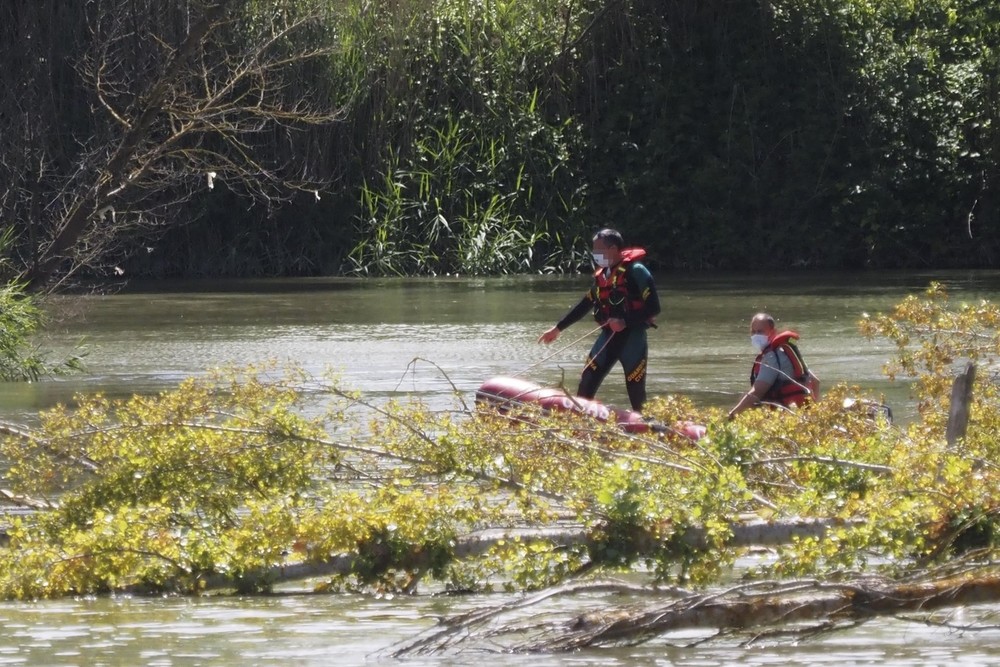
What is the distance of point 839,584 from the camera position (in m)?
6.23

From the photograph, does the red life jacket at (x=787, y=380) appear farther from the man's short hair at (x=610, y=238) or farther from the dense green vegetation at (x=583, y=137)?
the dense green vegetation at (x=583, y=137)

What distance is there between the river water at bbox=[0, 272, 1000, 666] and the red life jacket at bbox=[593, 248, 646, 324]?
1.14 m

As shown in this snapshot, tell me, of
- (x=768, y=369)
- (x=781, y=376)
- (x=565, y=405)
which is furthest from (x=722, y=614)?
(x=781, y=376)

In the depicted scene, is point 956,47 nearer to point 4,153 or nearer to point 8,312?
point 4,153

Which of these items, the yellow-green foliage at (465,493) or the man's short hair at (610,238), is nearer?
the yellow-green foliage at (465,493)

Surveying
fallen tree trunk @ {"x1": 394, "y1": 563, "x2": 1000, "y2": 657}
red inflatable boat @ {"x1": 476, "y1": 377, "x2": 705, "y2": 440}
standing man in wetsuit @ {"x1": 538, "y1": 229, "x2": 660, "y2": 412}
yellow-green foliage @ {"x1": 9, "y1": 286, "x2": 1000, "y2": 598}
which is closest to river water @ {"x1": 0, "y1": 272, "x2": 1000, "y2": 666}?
fallen tree trunk @ {"x1": 394, "y1": 563, "x2": 1000, "y2": 657}

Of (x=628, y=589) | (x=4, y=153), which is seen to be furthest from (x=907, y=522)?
(x=4, y=153)

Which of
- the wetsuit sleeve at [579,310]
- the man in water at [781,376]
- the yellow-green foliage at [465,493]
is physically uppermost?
the wetsuit sleeve at [579,310]

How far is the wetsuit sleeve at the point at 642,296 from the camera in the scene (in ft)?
39.4

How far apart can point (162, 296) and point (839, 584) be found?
69.6 ft

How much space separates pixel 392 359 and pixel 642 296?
570 centimetres

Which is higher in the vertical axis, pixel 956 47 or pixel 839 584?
pixel 956 47

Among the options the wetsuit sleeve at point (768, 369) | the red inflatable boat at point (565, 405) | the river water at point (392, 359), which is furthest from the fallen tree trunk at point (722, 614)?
the wetsuit sleeve at point (768, 369)

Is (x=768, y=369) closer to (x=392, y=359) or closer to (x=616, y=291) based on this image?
(x=616, y=291)
